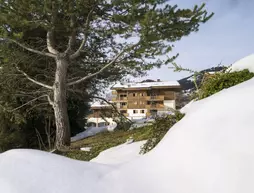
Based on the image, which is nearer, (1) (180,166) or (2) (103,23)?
(1) (180,166)

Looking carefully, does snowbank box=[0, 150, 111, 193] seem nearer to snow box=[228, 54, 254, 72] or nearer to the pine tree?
snow box=[228, 54, 254, 72]

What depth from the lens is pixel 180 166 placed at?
4.60 ft

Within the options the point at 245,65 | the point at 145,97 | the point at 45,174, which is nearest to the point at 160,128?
the point at 245,65

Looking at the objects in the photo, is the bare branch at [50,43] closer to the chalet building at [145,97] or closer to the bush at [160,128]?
the bush at [160,128]

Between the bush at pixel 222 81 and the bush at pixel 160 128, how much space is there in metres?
0.38

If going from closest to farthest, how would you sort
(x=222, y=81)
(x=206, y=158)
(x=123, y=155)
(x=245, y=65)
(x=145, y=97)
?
(x=206, y=158)
(x=222, y=81)
(x=245, y=65)
(x=123, y=155)
(x=145, y=97)

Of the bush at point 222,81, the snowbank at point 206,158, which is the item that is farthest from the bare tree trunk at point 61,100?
the snowbank at point 206,158

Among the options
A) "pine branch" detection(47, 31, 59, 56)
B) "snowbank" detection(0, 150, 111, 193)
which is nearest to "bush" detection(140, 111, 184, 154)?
"snowbank" detection(0, 150, 111, 193)

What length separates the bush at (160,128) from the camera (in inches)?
109

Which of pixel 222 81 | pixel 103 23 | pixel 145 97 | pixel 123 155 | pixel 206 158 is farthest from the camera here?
pixel 145 97

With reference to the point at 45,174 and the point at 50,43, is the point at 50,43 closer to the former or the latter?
the point at 50,43

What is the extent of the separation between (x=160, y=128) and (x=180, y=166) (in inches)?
57.2

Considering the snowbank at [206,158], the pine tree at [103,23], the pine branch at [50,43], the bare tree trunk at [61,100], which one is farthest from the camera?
the pine branch at [50,43]

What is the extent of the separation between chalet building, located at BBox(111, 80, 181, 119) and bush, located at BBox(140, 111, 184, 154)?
2743 cm
